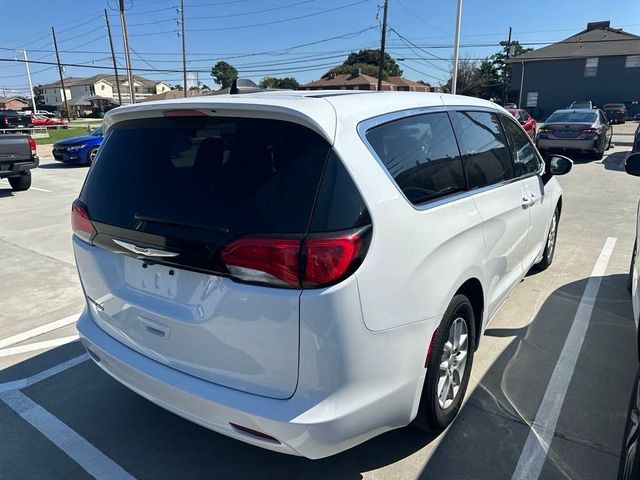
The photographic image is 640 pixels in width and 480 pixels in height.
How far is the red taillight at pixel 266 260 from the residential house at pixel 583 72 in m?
48.3

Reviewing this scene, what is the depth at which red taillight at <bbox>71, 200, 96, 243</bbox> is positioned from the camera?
8.32ft

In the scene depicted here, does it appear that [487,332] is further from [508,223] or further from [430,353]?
[430,353]

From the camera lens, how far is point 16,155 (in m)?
10.1

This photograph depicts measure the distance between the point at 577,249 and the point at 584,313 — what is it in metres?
2.17

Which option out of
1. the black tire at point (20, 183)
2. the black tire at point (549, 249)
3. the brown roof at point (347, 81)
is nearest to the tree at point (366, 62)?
the brown roof at point (347, 81)

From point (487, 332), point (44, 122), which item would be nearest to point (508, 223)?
point (487, 332)

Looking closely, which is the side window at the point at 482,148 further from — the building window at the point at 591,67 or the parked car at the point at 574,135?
the building window at the point at 591,67

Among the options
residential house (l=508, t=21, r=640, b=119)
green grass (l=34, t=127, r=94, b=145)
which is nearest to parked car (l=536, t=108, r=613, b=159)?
green grass (l=34, t=127, r=94, b=145)

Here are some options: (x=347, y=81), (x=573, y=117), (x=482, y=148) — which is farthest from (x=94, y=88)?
(x=482, y=148)

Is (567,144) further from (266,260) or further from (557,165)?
(266,260)

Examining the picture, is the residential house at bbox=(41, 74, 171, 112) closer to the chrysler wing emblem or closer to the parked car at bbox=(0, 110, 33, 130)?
the parked car at bbox=(0, 110, 33, 130)

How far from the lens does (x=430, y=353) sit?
7.75ft

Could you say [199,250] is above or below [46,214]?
above

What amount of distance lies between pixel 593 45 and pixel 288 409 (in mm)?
53774
